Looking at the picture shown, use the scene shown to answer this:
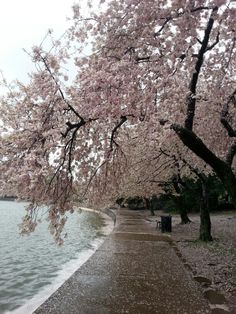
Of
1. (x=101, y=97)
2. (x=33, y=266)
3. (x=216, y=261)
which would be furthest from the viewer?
(x=33, y=266)

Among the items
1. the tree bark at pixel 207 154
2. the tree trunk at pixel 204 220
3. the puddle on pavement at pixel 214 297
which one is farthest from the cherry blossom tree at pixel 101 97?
the tree trunk at pixel 204 220

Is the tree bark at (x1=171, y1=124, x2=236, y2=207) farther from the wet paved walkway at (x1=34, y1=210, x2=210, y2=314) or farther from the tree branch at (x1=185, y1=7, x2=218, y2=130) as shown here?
the wet paved walkway at (x1=34, y1=210, x2=210, y2=314)

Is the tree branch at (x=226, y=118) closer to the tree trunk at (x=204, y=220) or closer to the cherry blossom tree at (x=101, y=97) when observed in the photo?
the cherry blossom tree at (x=101, y=97)

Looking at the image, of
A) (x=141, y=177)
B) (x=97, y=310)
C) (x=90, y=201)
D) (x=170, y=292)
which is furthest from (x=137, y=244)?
(x=97, y=310)

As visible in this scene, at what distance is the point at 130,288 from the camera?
37.3 ft

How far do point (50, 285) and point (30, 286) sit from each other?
0.70 meters

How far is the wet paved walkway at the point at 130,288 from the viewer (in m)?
9.57

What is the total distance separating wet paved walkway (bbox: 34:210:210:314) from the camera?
31.4ft

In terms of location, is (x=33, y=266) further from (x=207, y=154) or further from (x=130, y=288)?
(x=207, y=154)

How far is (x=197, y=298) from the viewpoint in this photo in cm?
1028

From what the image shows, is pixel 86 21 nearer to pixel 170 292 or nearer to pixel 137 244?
pixel 170 292

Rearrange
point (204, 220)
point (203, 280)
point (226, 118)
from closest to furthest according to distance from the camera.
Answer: point (203, 280) < point (226, 118) < point (204, 220)

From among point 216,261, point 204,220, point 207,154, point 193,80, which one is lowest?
point 216,261

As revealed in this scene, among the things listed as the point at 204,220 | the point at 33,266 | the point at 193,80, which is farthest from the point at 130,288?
the point at 204,220
